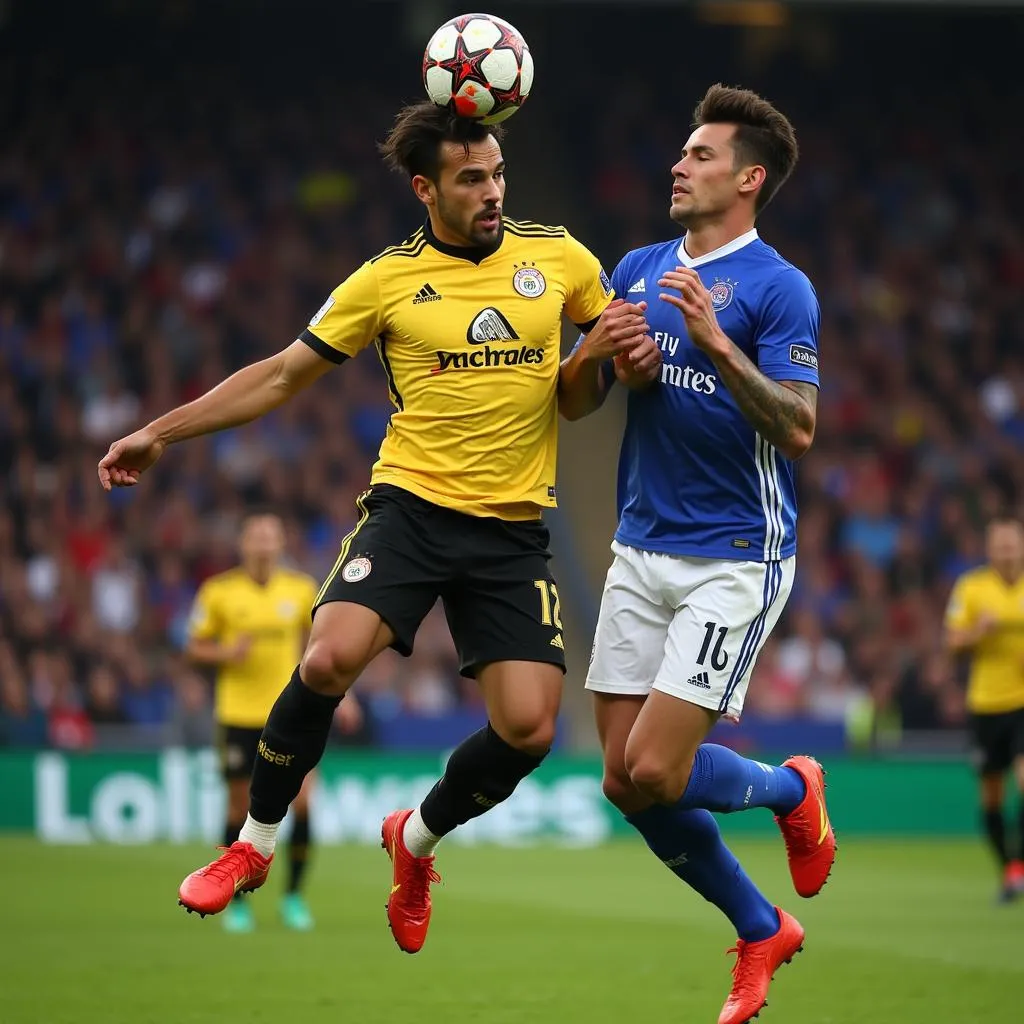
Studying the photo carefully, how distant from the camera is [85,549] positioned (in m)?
18.7

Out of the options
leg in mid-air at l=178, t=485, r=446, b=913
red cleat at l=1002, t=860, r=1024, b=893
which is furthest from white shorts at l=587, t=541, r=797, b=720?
red cleat at l=1002, t=860, r=1024, b=893

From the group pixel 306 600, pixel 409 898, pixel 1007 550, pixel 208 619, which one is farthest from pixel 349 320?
pixel 1007 550

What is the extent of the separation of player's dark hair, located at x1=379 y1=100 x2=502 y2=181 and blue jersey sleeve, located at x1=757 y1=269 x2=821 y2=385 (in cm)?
121

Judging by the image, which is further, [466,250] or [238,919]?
[238,919]

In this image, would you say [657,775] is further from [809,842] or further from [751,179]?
[751,179]

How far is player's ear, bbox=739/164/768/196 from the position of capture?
666cm

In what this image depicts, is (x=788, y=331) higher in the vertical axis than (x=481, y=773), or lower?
higher

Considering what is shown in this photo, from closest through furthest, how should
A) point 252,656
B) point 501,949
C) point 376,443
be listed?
point 501,949 < point 252,656 < point 376,443

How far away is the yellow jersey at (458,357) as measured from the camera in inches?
258

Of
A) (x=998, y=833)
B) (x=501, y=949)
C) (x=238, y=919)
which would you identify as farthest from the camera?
(x=998, y=833)

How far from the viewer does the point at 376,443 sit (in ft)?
68.0

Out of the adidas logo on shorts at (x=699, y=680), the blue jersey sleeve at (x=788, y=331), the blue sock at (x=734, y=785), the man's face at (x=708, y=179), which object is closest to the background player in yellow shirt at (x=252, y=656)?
the blue sock at (x=734, y=785)

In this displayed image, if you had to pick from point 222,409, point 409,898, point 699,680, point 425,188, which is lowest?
point 409,898

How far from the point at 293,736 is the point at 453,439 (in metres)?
1.20
